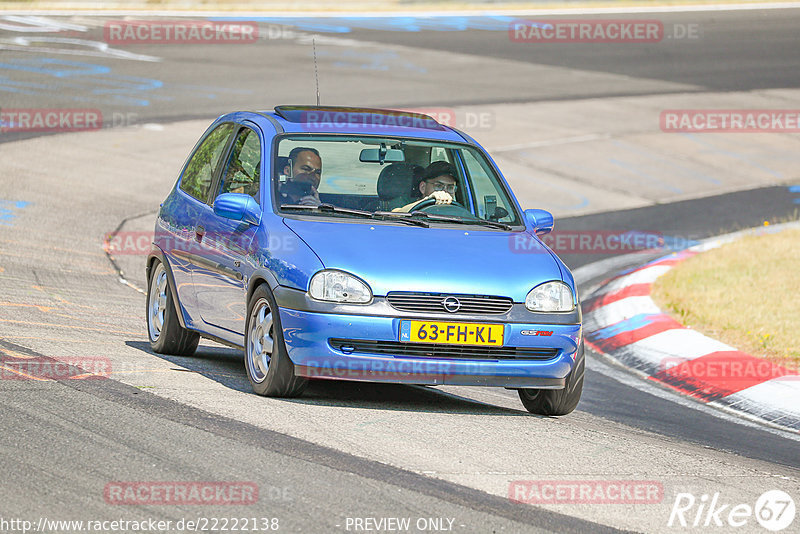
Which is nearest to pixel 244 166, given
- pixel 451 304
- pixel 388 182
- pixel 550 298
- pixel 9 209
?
pixel 388 182

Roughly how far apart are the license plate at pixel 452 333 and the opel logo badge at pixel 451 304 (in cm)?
8

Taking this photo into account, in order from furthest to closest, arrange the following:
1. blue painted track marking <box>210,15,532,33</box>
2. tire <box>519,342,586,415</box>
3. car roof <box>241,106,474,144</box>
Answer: blue painted track marking <box>210,15,532,33</box> < car roof <box>241,106,474,144</box> < tire <box>519,342,586,415</box>

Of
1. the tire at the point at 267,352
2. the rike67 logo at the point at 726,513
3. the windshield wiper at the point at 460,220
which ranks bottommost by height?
the rike67 logo at the point at 726,513

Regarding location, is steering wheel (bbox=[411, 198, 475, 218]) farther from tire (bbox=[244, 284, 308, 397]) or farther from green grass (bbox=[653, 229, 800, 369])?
green grass (bbox=[653, 229, 800, 369])

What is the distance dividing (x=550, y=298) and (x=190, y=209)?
2.66 m

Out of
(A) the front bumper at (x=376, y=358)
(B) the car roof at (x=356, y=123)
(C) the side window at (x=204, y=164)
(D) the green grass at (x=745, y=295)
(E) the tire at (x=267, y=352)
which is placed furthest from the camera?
(D) the green grass at (x=745, y=295)

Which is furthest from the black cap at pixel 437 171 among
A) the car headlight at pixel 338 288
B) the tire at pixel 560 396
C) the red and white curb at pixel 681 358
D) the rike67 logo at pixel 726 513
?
the rike67 logo at pixel 726 513

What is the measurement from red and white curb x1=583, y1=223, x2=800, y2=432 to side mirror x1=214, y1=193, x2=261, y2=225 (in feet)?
11.4

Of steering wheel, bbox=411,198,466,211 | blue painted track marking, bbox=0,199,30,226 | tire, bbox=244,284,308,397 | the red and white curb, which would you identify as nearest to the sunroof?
steering wheel, bbox=411,198,466,211

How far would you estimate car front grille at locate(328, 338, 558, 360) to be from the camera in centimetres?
672

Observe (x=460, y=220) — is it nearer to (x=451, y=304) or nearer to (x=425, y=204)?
(x=425, y=204)

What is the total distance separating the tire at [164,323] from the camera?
28.0 feet

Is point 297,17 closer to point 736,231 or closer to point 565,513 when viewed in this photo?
point 736,231

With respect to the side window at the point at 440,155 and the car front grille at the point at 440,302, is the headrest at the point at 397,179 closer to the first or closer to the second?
the side window at the point at 440,155
